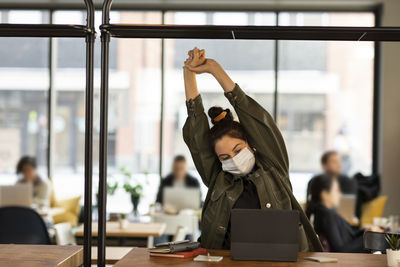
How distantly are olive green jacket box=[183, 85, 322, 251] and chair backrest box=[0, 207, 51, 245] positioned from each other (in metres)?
2.19

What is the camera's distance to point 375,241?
2.96m

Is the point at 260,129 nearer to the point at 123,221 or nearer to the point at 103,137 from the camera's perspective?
the point at 103,137

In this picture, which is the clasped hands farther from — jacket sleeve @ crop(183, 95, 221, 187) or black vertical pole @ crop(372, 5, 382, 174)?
black vertical pole @ crop(372, 5, 382, 174)

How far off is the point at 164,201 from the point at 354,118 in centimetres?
338

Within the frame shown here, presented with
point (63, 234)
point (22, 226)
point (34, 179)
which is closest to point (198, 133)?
point (22, 226)

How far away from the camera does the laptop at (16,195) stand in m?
7.34

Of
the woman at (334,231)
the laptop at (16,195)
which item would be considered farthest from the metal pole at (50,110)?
the woman at (334,231)

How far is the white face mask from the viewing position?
9.55ft

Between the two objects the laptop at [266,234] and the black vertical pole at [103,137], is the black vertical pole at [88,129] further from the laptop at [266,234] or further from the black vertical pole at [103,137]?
the laptop at [266,234]

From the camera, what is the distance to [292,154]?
9.27 metres

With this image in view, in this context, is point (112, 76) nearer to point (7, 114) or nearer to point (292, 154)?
point (7, 114)

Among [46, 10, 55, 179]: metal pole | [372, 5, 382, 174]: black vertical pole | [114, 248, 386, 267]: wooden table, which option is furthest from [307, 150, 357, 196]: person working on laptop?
[114, 248, 386, 267]: wooden table

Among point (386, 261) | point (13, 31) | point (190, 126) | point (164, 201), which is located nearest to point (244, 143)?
point (190, 126)

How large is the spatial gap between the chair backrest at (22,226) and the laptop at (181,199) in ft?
8.83
